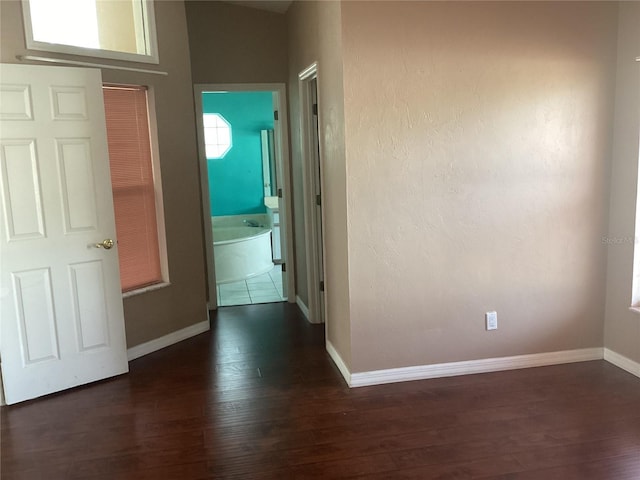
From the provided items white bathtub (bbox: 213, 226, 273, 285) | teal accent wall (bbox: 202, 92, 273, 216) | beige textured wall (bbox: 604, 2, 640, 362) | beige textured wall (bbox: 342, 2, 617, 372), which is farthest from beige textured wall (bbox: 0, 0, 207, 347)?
beige textured wall (bbox: 604, 2, 640, 362)

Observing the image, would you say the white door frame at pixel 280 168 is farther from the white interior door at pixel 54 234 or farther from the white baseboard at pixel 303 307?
the white interior door at pixel 54 234

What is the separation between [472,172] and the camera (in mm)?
3488

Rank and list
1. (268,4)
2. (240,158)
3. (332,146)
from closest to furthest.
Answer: (332,146) < (268,4) < (240,158)

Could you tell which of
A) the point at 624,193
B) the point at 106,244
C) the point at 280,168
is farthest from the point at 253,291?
the point at 624,193

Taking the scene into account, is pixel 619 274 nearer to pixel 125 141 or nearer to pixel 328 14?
pixel 328 14

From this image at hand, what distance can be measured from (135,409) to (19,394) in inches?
29.8

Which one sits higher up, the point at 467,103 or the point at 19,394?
the point at 467,103

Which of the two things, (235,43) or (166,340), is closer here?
(166,340)

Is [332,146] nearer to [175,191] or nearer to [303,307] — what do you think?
[175,191]

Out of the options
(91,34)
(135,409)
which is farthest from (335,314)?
(91,34)

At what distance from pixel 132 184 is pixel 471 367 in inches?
108

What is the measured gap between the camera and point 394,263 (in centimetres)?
347

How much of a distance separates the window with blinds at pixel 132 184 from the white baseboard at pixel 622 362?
3.32 m

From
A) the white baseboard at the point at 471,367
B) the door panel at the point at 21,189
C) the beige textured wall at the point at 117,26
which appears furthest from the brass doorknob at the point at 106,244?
the white baseboard at the point at 471,367
